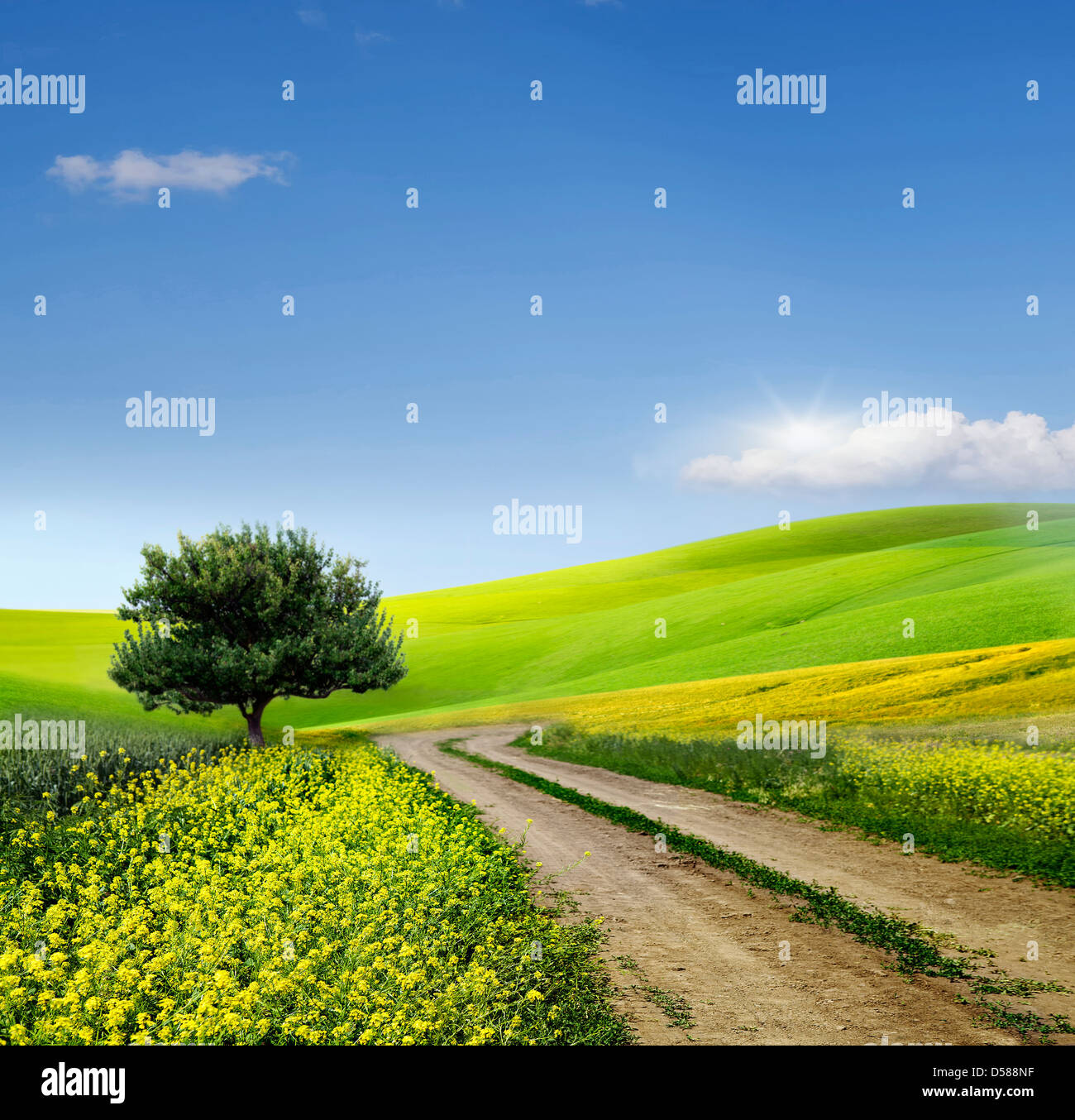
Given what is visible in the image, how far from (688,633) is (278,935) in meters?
67.5

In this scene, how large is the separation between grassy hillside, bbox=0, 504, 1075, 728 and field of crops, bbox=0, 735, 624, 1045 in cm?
2970

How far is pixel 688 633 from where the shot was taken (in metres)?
74.1

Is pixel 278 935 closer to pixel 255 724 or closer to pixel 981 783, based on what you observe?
pixel 981 783

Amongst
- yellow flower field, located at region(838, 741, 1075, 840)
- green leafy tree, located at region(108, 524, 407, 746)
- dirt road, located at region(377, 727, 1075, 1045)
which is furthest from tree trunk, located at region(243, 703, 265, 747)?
yellow flower field, located at region(838, 741, 1075, 840)

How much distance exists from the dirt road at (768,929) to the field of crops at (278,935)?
0.88m

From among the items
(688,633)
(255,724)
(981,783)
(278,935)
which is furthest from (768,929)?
(688,633)

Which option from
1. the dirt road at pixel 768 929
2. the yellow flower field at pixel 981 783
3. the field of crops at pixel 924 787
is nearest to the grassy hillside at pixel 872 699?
the yellow flower field at pixel 981 783

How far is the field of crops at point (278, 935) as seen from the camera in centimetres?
725

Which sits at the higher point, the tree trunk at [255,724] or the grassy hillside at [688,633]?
the grassy hillside at [688,633]

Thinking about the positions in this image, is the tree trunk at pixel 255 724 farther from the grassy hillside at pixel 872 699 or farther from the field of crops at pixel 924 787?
the field of crops at pixel 924 787

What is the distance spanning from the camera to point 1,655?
253 feet

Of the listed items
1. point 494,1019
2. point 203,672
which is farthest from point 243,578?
point 494,1019
